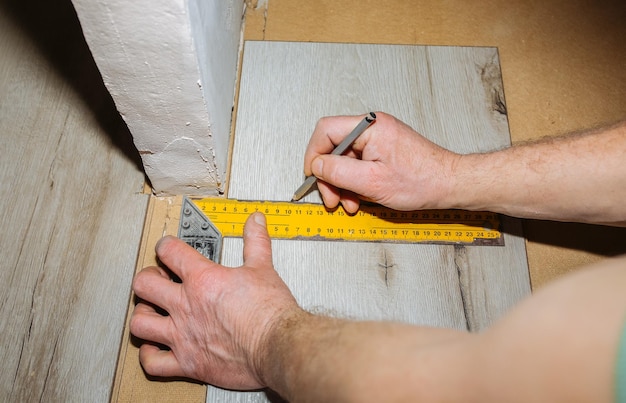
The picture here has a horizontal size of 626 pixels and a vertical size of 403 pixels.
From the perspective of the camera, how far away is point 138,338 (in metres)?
1.29

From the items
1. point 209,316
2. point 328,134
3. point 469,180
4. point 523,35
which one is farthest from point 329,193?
point 523,35

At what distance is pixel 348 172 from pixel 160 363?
0.67 meters

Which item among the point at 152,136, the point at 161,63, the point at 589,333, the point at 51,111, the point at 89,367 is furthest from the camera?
the point at 51,111

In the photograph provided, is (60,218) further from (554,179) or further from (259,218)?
(554,179)

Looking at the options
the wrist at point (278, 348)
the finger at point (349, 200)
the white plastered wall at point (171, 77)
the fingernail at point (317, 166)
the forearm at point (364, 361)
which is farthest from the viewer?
the finger at point (349, 200)

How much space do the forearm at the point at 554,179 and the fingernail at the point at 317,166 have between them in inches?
14.0

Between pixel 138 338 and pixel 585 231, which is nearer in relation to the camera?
pixel 138 338

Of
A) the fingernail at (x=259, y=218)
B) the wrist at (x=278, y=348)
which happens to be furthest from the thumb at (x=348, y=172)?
the wrist at (x=278, y=348)

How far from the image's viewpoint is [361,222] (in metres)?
1.44

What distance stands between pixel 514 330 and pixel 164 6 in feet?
2.42

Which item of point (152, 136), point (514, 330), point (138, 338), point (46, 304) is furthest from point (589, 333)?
point (46, 304)

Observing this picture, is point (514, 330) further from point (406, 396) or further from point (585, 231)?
point (585, 231)

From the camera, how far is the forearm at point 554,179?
118 centimetres

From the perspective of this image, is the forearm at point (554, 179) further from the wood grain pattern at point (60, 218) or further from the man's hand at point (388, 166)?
the wood grain pattern at point (60, 218)
